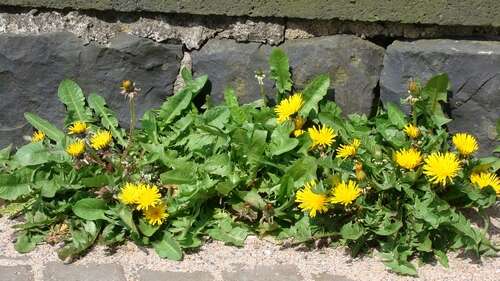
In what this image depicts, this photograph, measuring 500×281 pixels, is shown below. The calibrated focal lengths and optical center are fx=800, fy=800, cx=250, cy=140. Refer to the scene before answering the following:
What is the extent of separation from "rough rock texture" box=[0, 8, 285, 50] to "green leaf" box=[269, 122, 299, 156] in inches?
17.2

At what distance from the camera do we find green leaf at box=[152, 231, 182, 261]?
2908 mm

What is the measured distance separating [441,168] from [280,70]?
849 mm

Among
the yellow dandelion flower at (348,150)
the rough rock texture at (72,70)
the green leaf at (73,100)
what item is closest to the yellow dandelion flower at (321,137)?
the yellow dandelion flower at (348,150)

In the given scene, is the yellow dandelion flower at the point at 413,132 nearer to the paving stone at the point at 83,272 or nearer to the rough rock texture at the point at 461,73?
the rough rock texture at the point at 461,73

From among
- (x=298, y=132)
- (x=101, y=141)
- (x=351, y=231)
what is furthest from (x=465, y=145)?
(x=101, y=141)

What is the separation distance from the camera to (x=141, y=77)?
3.50m

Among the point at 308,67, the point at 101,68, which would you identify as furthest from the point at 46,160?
the point at 308,67

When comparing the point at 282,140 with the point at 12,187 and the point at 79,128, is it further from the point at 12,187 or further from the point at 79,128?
the point at 12,187

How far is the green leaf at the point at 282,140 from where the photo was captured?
312cm

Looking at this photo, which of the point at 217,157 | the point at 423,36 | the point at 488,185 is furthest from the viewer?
the point at 423,36

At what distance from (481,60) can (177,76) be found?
1.29 metres

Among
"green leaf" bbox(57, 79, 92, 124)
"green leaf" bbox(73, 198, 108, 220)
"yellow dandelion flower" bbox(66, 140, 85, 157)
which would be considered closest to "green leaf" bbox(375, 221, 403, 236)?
"green leaf" bbox(73, 198, 108, 220)

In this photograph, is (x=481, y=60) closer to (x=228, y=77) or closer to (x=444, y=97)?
(x=444, y=97)

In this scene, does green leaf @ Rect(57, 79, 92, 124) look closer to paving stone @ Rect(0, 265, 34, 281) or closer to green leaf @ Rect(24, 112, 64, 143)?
green leaf @ Rect(24, 112, 64, 143)
